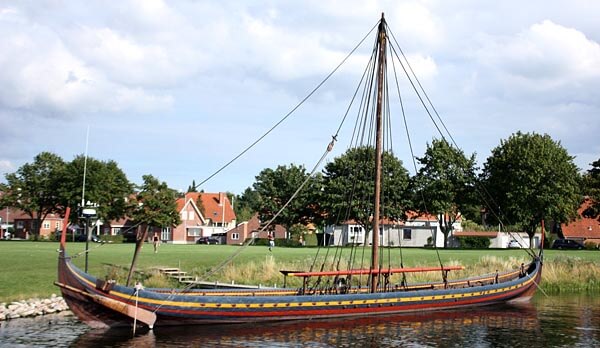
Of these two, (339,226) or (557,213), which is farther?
(339,226)

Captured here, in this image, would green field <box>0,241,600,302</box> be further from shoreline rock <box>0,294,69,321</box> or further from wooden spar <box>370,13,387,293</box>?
wooden spar <box>370,13,387,293</box>

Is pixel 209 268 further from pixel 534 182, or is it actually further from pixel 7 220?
pixel 7 220

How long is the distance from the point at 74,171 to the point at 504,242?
69.2 metres

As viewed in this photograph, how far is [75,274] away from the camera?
28453 millimetres

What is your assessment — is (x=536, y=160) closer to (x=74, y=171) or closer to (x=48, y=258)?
(x=48, y=258)

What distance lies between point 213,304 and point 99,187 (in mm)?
87562

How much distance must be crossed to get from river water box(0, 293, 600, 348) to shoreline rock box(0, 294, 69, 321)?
2.10 ft

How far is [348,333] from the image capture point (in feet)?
98.4

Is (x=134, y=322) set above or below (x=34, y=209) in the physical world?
below

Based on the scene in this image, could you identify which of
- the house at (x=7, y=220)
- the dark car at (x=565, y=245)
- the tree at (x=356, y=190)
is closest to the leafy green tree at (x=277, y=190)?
the tree at (x=356, y=190)

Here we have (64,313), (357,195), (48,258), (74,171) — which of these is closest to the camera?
(64,313)

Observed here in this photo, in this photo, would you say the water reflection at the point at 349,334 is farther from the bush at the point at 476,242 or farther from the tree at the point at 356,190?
the bush at the point at 476,242

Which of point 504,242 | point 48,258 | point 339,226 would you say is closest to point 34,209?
point 339,226

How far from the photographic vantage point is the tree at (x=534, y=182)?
87812 mm
